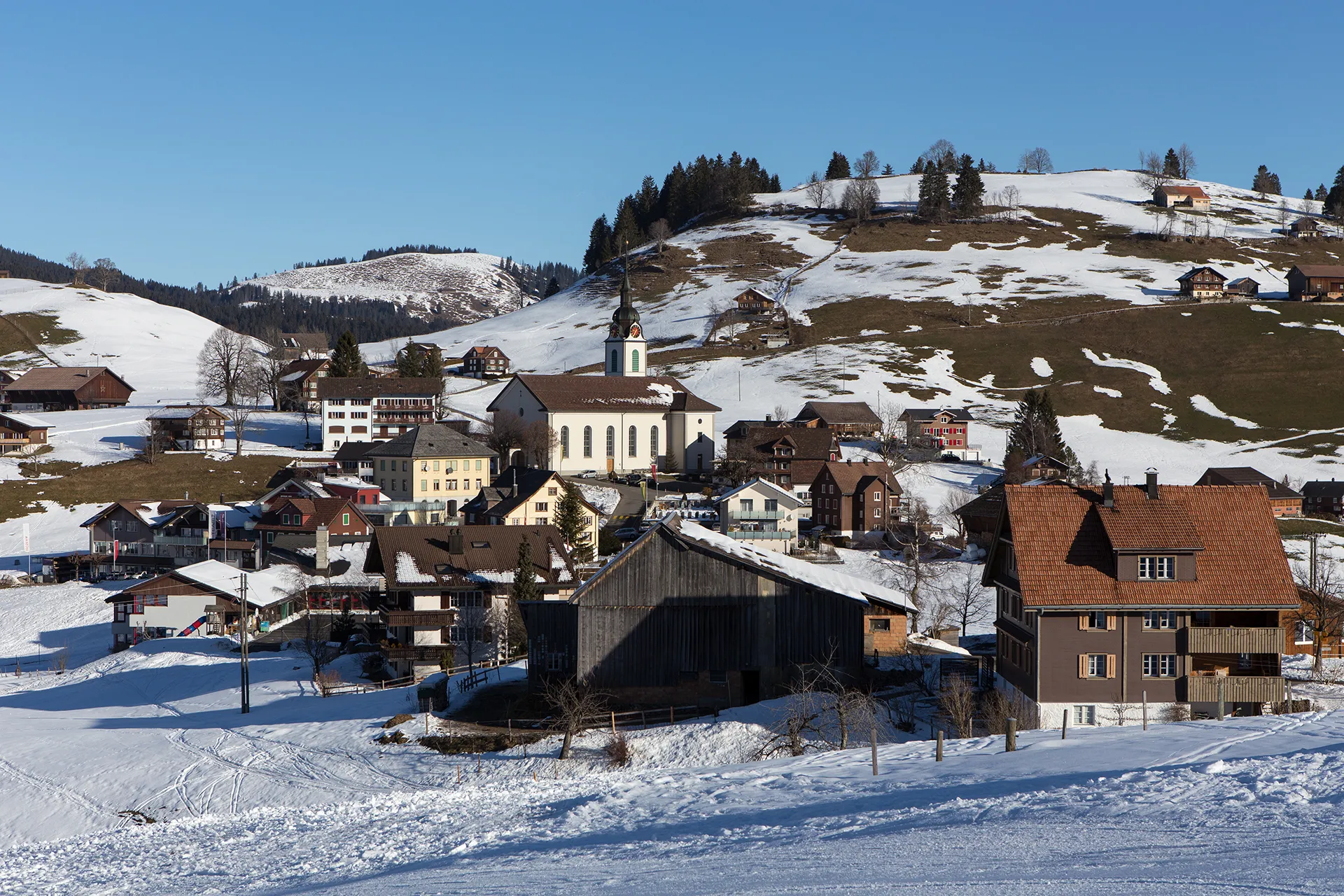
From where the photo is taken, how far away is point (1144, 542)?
34469 mm

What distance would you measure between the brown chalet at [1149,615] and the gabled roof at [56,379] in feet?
420

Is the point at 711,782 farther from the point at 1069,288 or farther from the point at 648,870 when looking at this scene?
the point at 1069,288

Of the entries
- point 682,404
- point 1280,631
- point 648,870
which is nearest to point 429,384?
point 682,404

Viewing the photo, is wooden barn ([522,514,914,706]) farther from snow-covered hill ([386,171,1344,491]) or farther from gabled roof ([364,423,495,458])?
snow-covered hill ([386,171,1344,491])

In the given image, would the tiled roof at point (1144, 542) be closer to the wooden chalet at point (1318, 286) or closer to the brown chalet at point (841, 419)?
the brown chalet at point (841, 419)

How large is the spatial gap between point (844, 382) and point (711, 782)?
346ft

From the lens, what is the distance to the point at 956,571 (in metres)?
68.0

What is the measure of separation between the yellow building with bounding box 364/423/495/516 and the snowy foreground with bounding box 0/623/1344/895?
5138cm

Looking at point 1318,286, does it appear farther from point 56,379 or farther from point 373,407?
point 56,379

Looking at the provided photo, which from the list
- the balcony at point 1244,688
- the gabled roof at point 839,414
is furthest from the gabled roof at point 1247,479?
the balcony at point 1244,688

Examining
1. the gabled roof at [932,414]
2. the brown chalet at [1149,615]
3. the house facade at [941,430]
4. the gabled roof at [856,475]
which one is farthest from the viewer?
the gabled roof at [932,414]

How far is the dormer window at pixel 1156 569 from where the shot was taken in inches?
1371

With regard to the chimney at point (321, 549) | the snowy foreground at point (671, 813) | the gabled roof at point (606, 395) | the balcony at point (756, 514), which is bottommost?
the snowy foreground at point (671, 813)

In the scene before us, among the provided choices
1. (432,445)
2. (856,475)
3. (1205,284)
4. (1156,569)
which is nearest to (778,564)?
(1156,569)
